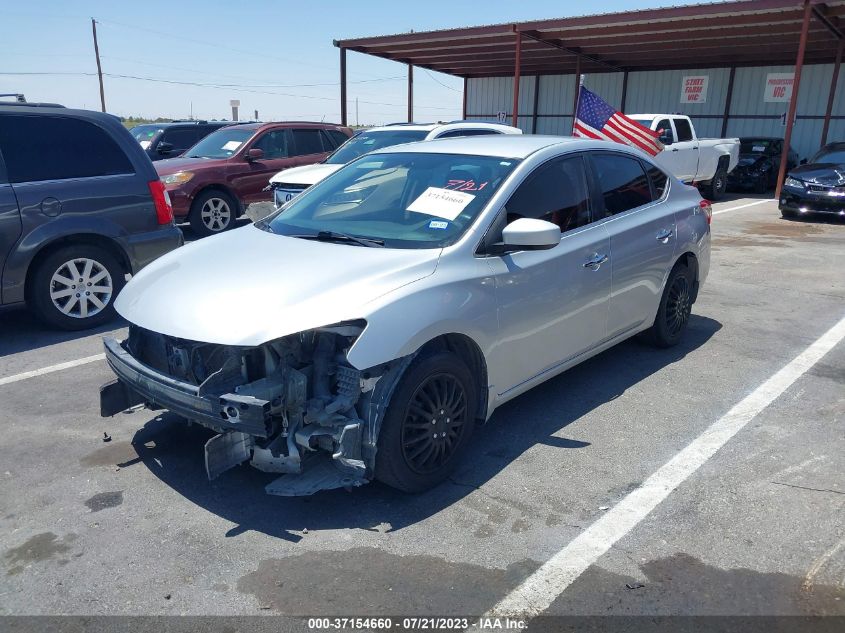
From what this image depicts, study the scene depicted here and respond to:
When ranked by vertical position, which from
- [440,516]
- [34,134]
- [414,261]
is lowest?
[440,516]

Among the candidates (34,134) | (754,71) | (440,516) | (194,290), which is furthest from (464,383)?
(754,71)

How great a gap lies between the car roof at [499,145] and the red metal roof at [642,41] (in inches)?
517

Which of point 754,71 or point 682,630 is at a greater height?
point 754,71

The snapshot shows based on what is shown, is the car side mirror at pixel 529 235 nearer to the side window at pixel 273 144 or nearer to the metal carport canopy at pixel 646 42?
the side window at pixel 273 144

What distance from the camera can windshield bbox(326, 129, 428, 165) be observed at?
10156 millimetres

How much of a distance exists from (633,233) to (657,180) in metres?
0.87

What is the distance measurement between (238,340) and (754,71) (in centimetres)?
2487

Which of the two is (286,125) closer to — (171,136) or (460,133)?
(460,133)

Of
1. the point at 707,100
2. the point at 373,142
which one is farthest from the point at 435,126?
the point at 707,100

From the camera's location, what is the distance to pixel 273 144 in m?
11.8

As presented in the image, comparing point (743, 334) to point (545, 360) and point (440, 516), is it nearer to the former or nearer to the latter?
point (545, 360)

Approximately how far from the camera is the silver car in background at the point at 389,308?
3.08 metres

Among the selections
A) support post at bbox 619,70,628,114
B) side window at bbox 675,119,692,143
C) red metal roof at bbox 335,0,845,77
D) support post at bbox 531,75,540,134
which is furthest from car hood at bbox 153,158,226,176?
support post at bbox 531,75,540,134

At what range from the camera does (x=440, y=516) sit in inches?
129
